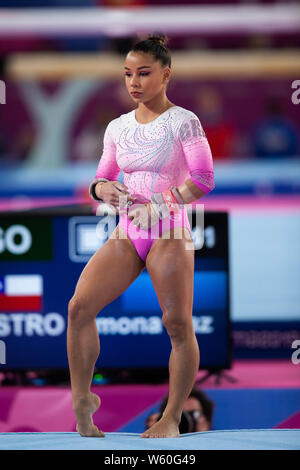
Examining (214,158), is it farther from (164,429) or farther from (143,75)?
(164,429)

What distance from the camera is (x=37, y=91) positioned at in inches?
348

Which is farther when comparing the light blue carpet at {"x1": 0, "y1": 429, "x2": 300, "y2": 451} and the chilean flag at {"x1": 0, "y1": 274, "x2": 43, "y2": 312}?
the chilean flag at {"x1": 0, "y1": 274, "x2": 43, "y2": 312}

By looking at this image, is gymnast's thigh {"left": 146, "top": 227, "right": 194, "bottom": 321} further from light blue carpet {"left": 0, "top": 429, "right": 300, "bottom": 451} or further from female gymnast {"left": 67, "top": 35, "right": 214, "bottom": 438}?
light blue carpet {"left": 0, "top": 429, "right": 300, "bottom": 451}

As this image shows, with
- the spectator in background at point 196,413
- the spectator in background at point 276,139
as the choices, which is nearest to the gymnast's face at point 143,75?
the spectator in background at point 196,413

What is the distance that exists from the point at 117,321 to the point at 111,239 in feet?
4.27

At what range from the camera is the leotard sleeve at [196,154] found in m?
2.43

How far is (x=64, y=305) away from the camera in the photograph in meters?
3.75

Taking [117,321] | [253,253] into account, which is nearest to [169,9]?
[253,253]

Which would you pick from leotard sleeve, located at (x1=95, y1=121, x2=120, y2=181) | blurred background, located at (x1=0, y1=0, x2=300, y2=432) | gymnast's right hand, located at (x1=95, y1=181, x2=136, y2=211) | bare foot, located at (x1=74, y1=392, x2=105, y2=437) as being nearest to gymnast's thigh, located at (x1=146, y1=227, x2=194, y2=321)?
gymnast's right hand, located at (x1=95, y1=181, x2=136, y2=211)

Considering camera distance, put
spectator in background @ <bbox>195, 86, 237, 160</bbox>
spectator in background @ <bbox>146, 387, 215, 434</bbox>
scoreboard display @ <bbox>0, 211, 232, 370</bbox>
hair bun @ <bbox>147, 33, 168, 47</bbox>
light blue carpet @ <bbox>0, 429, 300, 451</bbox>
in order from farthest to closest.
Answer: spectator in background @ <bbox>195, 86, 237, 160</bbox> → scoreboard display @ <bbox>0, 211, 232, 370</bbox> → spectator in background @ <bbox>146, 387, 215, 434</bbox> → hair bun @ <bbox>147, 33, 168, 47</bbox> → light blue carpet @ <bbox>0, 429, 300, 451</bbox>

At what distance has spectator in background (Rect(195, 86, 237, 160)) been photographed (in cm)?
757

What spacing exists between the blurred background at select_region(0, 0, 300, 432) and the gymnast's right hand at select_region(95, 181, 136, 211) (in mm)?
834

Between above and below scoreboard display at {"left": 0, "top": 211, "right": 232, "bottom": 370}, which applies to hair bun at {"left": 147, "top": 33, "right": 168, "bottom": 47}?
above
